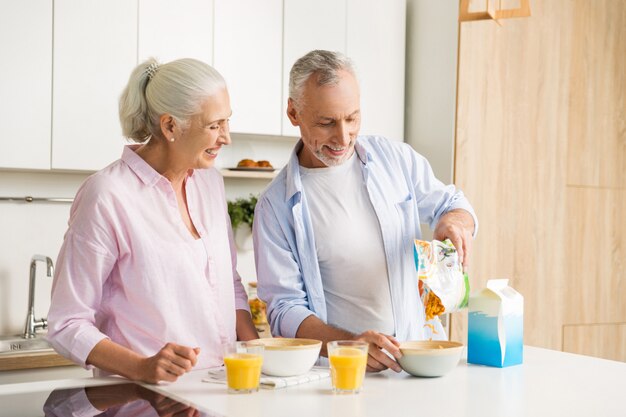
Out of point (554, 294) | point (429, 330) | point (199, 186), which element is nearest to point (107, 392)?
point (199, 186)

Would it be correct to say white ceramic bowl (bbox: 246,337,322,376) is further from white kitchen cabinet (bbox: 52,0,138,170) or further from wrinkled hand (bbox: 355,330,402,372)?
white kitchen cabinet (bbox: 52,0,138,170)

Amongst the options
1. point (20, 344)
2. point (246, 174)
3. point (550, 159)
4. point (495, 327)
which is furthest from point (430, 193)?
point (550, 159)

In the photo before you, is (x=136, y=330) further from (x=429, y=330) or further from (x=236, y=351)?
(x=429, y=330)

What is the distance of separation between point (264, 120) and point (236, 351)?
2234 mm

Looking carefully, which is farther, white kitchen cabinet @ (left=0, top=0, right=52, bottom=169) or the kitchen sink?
the kitchen sink

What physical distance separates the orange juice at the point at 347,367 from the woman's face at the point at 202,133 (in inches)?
26.4

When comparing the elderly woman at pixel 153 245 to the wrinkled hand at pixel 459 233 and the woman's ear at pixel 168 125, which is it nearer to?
the woman's ear at pixel 168 125

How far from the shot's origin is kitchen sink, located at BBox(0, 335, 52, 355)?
336 cm

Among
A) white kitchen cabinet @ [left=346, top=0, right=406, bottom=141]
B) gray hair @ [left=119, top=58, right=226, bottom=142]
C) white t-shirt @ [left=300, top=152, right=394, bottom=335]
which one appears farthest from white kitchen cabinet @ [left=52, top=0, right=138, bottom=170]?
white t-shirt @ [left=300, top=152, right=394, bottom=335]

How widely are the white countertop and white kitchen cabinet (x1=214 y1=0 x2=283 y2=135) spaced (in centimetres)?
202

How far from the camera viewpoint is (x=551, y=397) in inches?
66.3

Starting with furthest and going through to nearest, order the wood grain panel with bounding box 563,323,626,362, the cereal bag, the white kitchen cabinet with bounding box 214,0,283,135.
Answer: the wood grain panel with bounding box 563,323,626,362 < the white kitchen cabinet with bounding box 214,0,283,135 < the cereal bag

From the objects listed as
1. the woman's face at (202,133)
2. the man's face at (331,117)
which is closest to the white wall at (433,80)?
the man's face at (331,117)

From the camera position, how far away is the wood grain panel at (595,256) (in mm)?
4406
